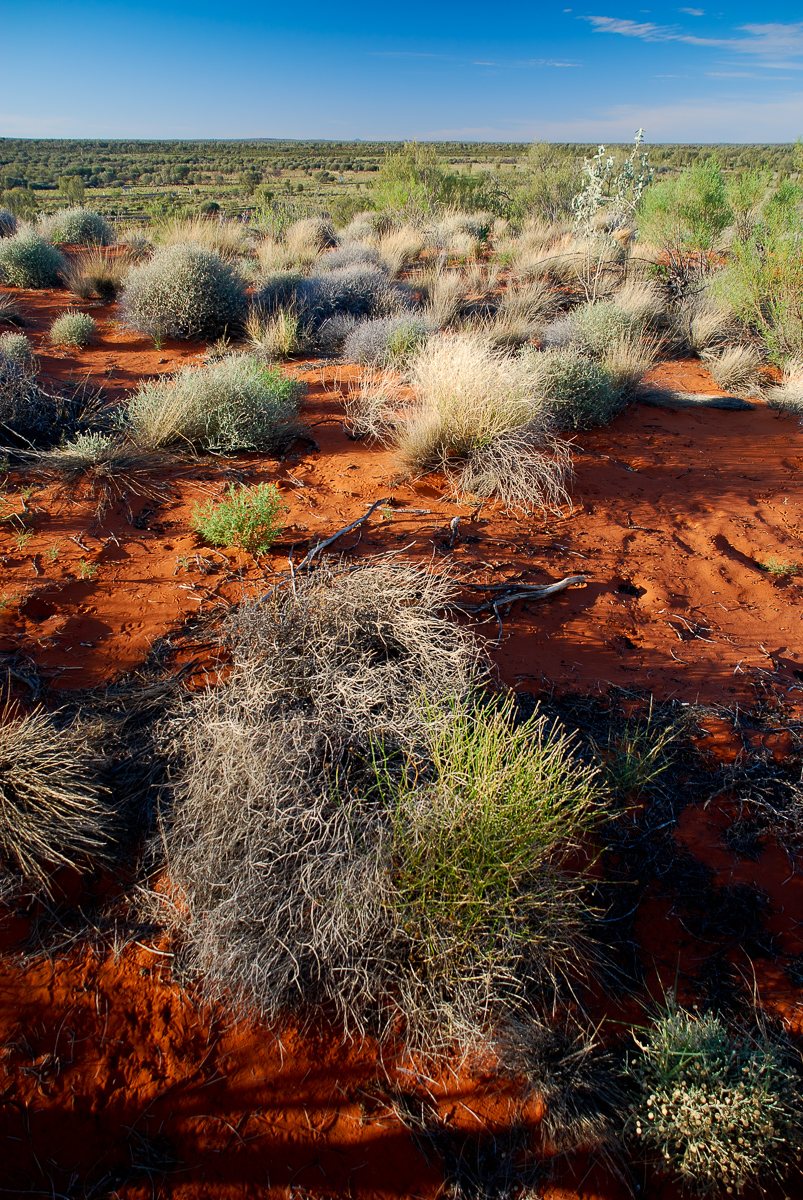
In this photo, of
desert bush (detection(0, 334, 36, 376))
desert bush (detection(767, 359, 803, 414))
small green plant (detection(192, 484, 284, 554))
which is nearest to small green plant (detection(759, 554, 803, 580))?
small green plant (detection(192, 484, 284, 554))

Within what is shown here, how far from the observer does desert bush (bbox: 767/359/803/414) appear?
683 centimetres

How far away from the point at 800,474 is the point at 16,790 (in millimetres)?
6474

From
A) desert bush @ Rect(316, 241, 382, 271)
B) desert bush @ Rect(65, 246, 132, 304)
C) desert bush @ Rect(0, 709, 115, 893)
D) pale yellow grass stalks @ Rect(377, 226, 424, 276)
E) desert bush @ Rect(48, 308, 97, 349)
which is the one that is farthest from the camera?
pale yellow grass stalks @ Rect(377, 226, 424, 276)

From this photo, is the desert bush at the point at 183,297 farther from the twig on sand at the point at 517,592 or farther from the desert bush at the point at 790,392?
the desert bush at the point at 790,392

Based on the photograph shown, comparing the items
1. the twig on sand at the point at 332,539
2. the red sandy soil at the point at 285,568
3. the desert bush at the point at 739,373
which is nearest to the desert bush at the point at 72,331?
the red sandy soil at the point at 285,568

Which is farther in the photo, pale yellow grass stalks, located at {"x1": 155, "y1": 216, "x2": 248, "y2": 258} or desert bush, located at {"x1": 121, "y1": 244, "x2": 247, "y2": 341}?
pale yellow grass stalks, located at {"x1": 155, "y1": 216, "x2": 248, "y2": 258}

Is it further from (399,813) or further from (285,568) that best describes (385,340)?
(399,813)

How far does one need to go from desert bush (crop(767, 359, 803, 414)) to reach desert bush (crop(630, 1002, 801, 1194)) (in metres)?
7.05

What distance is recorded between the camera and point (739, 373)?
7508mm

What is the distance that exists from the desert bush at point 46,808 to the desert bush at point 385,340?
543cm

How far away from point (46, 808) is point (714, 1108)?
7.33ft

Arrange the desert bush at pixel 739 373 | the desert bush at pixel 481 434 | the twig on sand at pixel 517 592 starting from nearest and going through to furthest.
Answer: the twig on sand at pixel 517 592, the desert bush at pixel 481 434, the desert bush at pixel 739 373

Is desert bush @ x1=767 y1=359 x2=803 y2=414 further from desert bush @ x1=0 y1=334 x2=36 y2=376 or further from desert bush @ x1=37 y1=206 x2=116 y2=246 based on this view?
desert bush @ x1=37 y1=206 x2=116 y2=246

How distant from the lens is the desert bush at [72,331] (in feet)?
23.8
